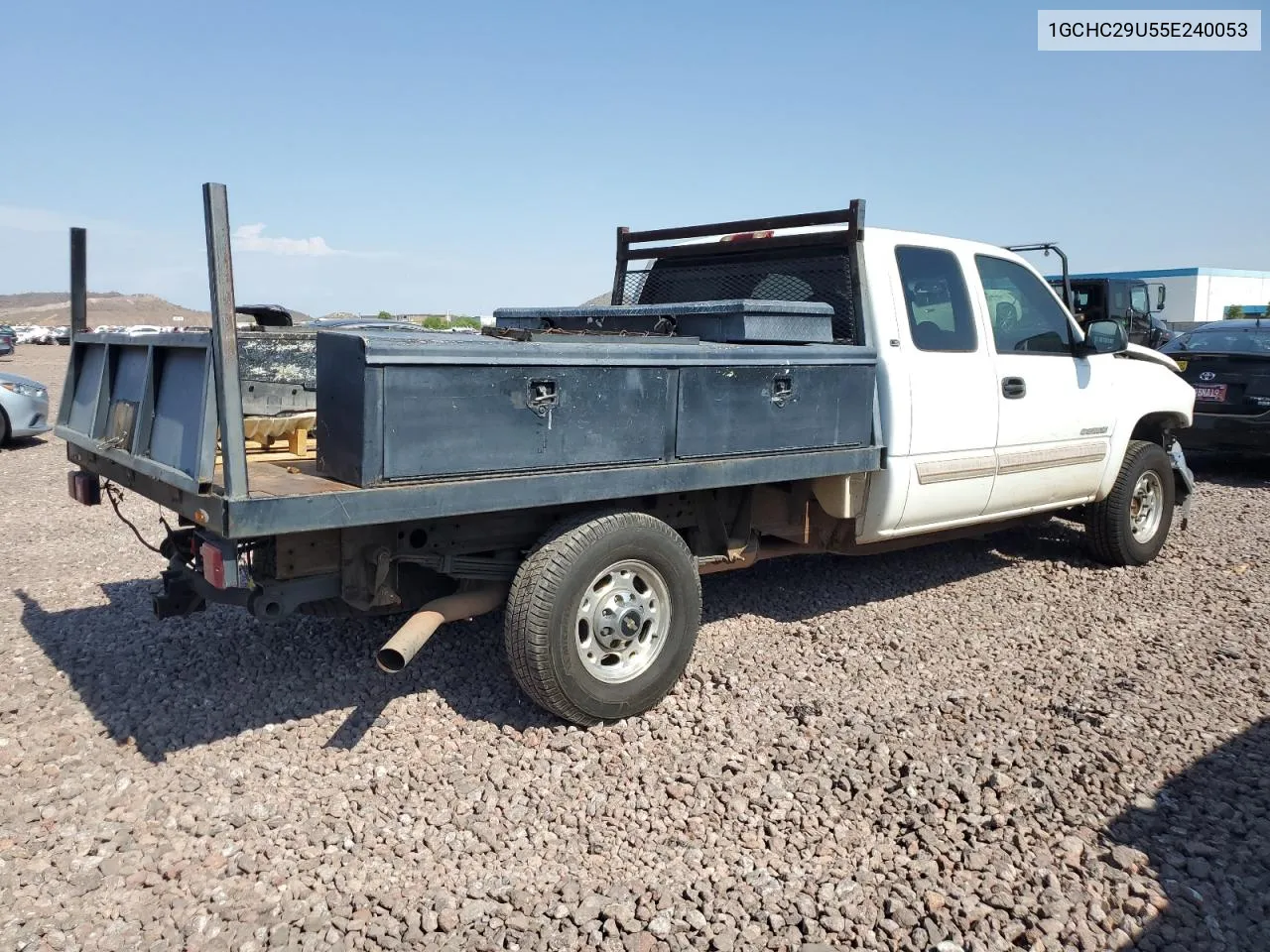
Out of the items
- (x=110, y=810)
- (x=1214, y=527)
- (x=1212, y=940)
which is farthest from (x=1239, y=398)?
(x=110, y=810)

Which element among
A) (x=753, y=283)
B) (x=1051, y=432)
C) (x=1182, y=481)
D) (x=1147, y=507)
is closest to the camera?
(x=753, y=283)

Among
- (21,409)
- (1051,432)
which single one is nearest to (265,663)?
(1051,432)

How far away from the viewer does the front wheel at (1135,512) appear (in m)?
6.45

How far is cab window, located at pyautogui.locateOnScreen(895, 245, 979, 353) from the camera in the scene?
5090mm

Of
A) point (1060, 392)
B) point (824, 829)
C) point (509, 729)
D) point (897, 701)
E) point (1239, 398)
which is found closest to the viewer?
point (824, 829)

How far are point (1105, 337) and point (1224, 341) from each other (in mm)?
5784

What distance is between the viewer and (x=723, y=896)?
9.63 feet

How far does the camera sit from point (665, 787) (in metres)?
3.57

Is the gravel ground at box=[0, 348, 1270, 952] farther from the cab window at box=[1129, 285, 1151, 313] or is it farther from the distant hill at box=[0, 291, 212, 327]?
the distant hill at box=[0, 291, 212, 327]

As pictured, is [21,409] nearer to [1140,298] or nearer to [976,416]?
[976,416]

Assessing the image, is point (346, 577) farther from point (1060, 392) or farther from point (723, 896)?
point (1060, 392)

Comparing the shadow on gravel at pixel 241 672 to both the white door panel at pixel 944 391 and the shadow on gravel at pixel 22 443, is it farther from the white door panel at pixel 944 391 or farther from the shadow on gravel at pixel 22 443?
the shadow on gravel at pixel 22 443

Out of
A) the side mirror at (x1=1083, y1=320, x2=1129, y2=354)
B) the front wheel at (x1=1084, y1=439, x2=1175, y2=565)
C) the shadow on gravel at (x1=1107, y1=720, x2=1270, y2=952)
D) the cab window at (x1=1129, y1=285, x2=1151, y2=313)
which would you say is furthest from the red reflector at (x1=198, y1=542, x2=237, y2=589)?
the cab window at (x1=1129, y1=285, x2=1151, y2=313)

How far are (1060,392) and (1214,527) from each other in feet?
9.85
